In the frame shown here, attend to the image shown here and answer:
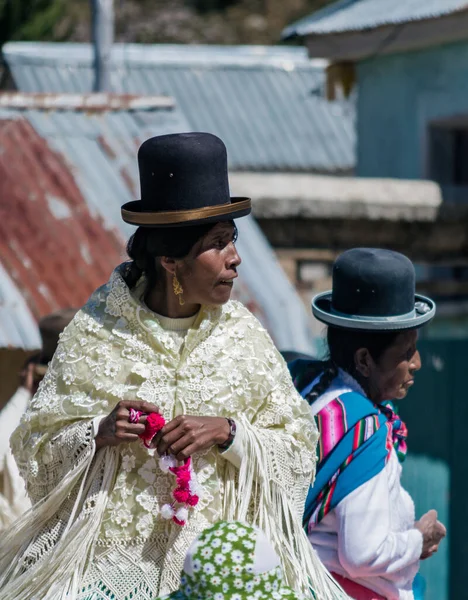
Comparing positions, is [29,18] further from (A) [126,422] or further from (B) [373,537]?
(A) [126,422]

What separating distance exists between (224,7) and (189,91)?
12.5 m

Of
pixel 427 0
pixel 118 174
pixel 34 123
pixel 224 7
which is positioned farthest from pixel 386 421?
pixel 224 7

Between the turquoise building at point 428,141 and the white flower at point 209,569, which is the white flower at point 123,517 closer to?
the white flower at point 209,569

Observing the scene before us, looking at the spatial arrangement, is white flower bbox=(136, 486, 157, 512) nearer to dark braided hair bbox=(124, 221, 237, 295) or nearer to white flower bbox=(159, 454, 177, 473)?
white flower bbox=(159, 454, 177, 473)

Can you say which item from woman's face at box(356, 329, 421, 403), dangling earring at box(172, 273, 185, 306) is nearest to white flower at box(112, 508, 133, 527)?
dangling earring at box(172, 273, 185, 306)

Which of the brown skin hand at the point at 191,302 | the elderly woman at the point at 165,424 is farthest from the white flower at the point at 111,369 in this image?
the brown skin hand at the point at 191,302

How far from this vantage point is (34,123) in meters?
7.83

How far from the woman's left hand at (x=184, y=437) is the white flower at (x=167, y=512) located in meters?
0.15

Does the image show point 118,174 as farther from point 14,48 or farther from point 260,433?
point 14,48

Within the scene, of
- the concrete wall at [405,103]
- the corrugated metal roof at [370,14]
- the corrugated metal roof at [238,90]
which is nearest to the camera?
the corrugated metal roof at [370,14]

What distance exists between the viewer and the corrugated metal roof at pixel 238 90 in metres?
19.9

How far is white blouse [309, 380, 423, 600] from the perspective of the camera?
3.17 m

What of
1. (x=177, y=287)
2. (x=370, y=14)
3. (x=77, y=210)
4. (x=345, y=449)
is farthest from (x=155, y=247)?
(x=370, y=14)

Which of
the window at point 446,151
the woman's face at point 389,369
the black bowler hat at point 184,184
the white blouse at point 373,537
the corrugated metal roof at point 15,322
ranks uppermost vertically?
the black bowler hat at point 184,184
